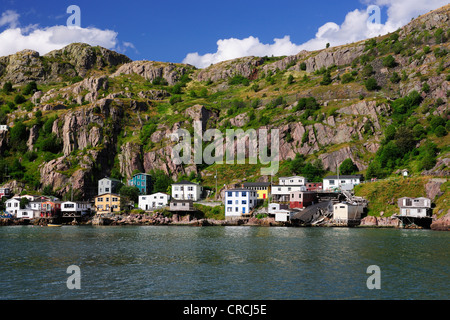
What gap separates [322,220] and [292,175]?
31173 millimetres

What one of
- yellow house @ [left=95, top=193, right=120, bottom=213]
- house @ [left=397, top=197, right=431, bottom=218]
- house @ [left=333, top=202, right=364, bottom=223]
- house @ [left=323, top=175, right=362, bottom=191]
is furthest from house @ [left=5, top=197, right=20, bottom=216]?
house @ [left=397, top=197, right=431, bottom=218]

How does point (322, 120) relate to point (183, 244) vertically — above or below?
above

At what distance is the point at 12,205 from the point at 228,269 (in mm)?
113520

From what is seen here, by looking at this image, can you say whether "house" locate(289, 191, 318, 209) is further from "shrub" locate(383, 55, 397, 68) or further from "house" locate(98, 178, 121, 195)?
"shrub" locate(383, 55, 397, 68)

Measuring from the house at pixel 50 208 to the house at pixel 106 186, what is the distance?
17.5 meters

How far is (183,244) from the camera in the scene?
65188mm

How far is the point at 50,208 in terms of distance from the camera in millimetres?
128750

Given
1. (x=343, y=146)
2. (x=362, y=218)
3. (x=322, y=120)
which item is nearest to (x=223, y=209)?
Answer: (x=362, y=218)

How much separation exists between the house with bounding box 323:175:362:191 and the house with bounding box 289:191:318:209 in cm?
971

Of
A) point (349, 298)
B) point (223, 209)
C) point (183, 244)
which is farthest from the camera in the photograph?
point (223, 209)

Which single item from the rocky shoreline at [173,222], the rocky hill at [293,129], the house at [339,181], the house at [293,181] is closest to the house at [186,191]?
the rocky hill at [293,129]

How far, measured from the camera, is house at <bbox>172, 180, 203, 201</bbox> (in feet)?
434
